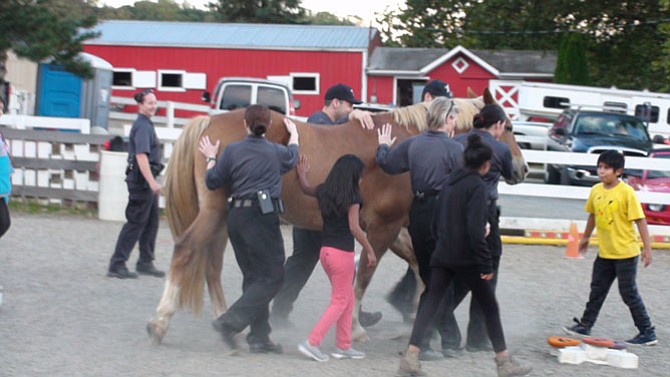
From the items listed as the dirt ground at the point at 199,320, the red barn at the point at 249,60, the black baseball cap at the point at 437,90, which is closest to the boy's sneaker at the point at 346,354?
the dirt ground at the point at 199,320

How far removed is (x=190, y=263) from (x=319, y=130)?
148 cm

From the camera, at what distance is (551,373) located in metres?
6.44

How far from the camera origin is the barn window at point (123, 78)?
34312 millimetres

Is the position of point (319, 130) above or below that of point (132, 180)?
above

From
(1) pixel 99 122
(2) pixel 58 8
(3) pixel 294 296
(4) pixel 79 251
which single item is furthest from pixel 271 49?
(3) pixel 294 296

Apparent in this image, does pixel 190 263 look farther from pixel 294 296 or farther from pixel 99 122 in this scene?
pixel 99 122

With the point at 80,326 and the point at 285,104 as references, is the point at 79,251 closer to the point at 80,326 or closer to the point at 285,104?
the point at 80,326

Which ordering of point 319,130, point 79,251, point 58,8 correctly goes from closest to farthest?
point 319,130 → point 79,251 → point 58,8

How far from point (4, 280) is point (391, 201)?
393 centimetres

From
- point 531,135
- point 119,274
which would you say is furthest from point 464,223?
point 531,135

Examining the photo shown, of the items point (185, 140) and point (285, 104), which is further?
point (285, 104)

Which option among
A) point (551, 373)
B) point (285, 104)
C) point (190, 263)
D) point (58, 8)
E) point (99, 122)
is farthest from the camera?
point (99, 122)

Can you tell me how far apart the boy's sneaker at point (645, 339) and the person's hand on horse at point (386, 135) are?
2.44 meters

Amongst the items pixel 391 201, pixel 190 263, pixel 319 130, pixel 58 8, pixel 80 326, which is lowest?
pixel 80 326
